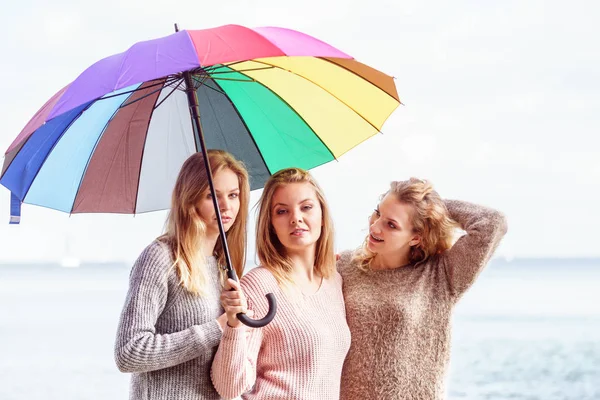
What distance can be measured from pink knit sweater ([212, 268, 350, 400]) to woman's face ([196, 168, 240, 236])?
17 centimetres

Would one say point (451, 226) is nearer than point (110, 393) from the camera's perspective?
Yes

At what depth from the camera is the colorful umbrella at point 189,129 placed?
2348mm

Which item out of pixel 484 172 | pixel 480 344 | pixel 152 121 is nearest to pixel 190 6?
pixel 484 172

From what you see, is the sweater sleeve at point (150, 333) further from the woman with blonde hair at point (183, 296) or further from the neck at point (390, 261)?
the neck at point (390, 261)

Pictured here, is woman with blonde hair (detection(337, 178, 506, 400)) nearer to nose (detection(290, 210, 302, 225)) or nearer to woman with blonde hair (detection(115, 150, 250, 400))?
nose (detection(290, 210, 302, 225))

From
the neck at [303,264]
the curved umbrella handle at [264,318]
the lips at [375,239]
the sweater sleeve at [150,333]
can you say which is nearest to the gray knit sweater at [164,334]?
the sweater sleeve at [150,333]

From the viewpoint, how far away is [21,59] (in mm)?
19312

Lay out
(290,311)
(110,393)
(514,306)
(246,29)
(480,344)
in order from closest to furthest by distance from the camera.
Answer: (246,29)
(290,311)
(110,393)
(480,344)
(514,306)

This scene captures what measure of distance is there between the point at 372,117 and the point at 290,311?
2.34 ft

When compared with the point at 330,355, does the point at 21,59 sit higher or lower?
higher

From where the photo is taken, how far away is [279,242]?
2367 mm

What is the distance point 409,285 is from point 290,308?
16.2 inches

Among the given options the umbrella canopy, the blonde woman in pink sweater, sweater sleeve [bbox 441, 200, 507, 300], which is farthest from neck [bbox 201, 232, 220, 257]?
sweater sleeve [bbox 441, 200, 507, 300]

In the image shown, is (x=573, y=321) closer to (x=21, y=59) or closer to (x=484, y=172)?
(x=484, y=172)
